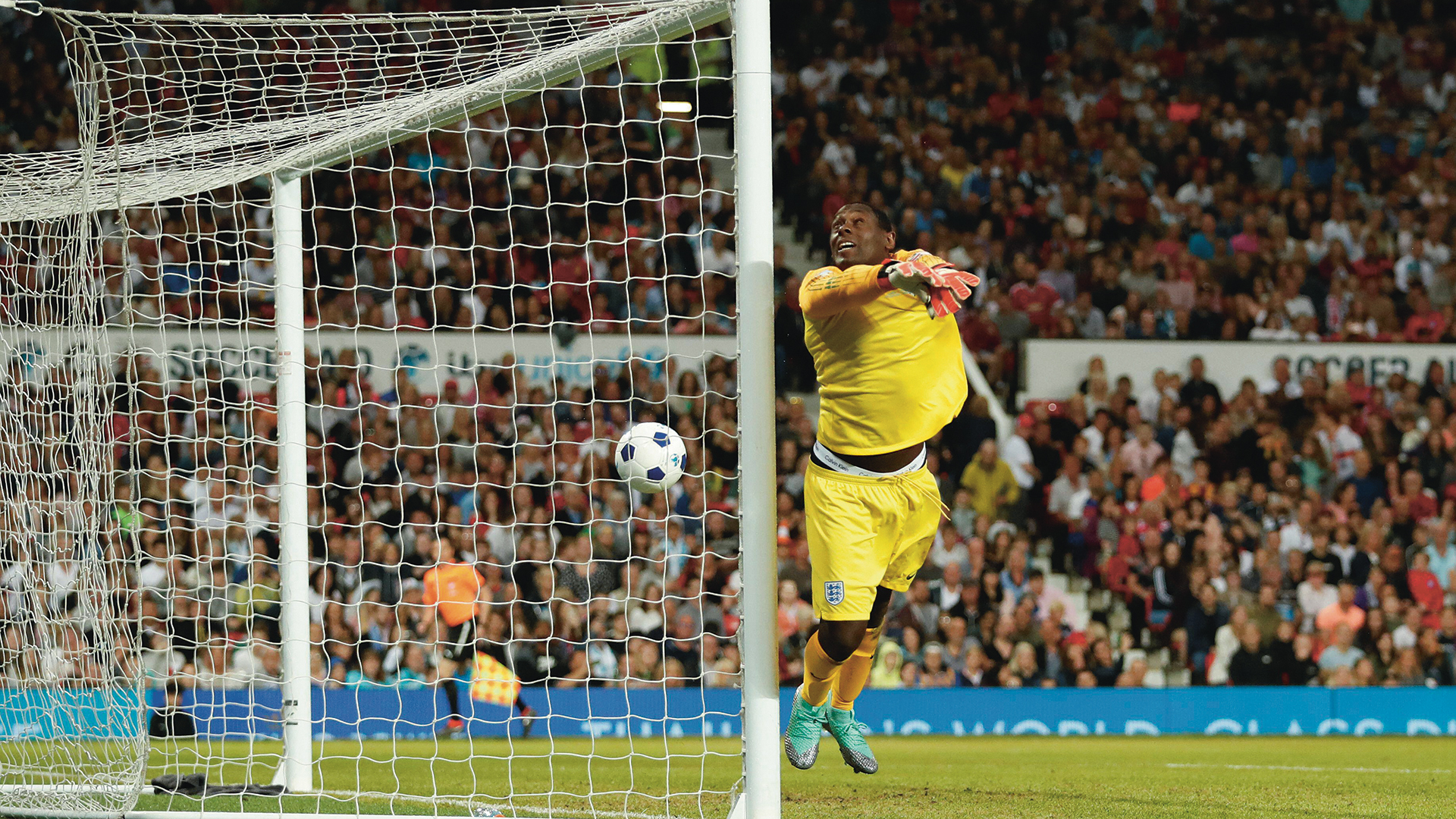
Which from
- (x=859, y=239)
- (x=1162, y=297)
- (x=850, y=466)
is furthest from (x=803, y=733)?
(x=1162, y=297)

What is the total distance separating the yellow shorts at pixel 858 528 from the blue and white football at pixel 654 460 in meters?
0.59

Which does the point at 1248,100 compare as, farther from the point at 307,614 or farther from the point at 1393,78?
the point at 307,614

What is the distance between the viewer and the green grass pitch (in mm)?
6977

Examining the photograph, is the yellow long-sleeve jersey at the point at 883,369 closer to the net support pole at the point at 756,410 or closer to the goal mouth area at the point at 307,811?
the net support pole at the point at 756,410

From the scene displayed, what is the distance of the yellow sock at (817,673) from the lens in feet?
19.6

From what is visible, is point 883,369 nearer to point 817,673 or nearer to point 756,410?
point 756,410

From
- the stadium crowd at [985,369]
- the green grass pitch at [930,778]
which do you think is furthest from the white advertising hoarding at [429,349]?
the green grass pitch at [930,778]

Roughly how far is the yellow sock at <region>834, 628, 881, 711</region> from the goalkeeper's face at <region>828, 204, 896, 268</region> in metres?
1.62

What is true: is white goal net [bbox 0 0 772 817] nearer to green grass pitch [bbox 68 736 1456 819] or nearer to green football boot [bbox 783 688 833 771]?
green grass pitch [bbox 68 736 1456 819]

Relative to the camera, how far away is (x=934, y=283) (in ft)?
16.8

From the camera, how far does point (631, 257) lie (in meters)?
13.7

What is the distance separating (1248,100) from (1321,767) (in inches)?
378

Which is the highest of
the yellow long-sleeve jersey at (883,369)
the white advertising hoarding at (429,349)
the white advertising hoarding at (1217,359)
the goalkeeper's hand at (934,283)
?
the goalkeeper's hand at (934,283)

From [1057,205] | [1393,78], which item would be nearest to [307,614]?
[1057,205]
